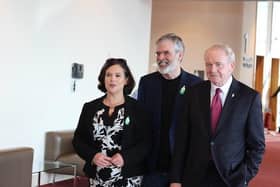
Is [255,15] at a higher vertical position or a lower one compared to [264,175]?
higher

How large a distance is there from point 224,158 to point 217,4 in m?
8.46

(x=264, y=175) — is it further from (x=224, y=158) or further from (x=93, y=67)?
(x=224, y=158)

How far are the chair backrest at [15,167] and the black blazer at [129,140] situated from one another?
1236 mm

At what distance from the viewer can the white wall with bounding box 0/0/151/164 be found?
4797 mm

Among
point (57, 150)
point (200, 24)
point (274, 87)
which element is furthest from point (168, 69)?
point (274, 87)

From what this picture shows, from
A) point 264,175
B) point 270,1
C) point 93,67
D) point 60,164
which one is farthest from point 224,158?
point 270,1

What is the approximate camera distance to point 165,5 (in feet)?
34.9

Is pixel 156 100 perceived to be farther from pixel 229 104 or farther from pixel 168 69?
pixel 229 104

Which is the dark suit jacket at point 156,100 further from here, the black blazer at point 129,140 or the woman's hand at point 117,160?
the woman's hand at point 117,160

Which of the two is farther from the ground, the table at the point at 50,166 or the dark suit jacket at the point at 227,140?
the dark suit jacket at the point at 227,140

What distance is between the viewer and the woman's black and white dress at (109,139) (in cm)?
263

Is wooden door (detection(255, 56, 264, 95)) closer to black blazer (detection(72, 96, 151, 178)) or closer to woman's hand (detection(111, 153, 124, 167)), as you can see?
black blazer (detection(72, 96, 151, 178))

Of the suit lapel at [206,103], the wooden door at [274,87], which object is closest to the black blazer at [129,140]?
the suit lapel at [206,103]

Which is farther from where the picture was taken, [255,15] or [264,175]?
[255,15]
